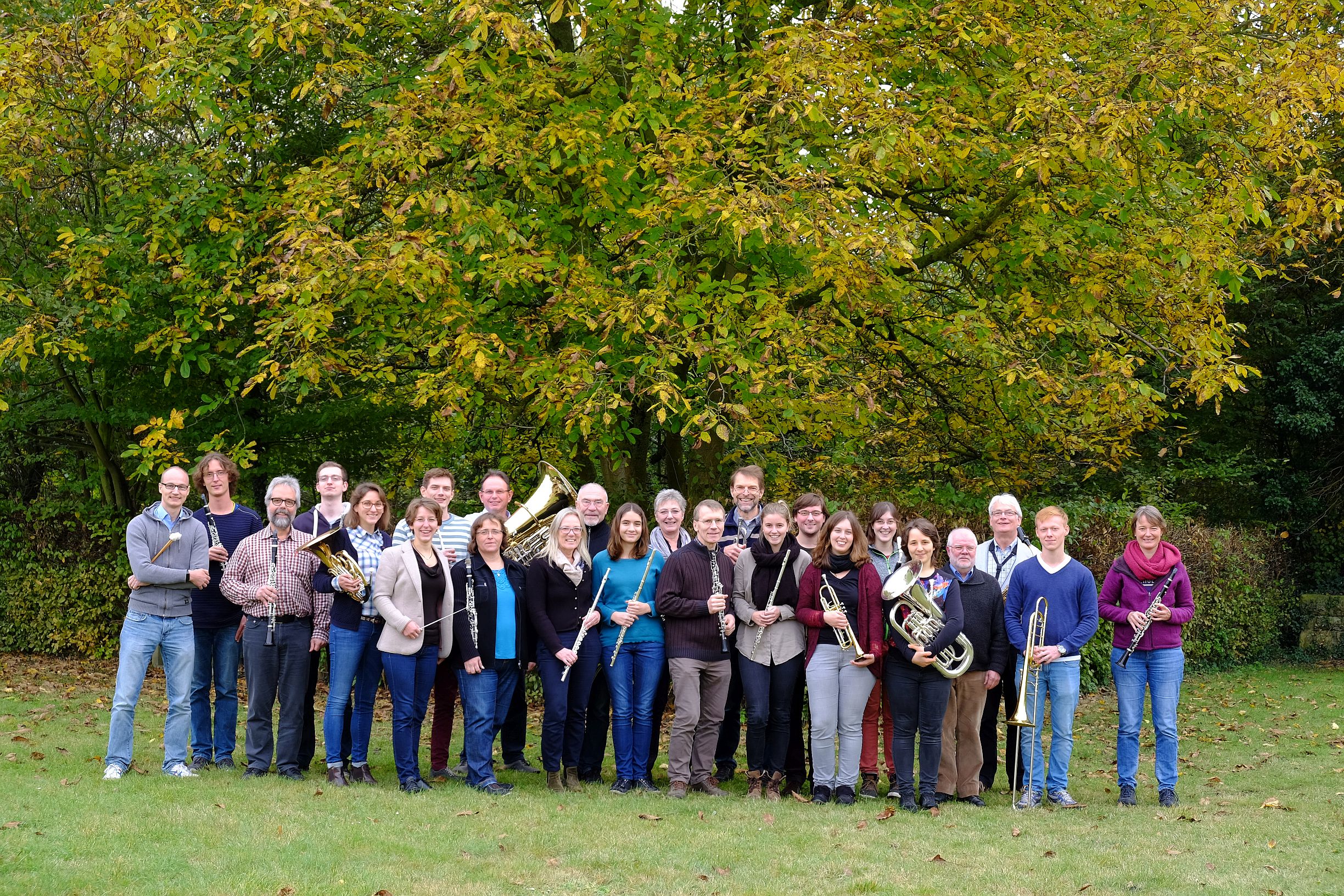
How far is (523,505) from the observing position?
8.63 meters

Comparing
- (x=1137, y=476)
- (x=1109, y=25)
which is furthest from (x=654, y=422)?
(x=1137, y=476)

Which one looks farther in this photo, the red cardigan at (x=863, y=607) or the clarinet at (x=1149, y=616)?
the clarinet at (x=1149, y=616)

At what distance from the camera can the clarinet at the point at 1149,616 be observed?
7652mm

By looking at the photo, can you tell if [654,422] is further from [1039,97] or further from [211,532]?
[211,532]

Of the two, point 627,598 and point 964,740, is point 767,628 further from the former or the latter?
point 964,740

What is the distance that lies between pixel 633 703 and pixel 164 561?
3.04 m

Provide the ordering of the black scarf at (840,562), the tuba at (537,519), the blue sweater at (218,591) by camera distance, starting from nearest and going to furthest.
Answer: the black scarf at (840,562) < the blue sweater at (218,591) < the tuba at (537,519)

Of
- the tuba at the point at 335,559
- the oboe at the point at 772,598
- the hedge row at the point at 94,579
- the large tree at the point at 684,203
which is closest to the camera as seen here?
the tuba at the point at 335,559

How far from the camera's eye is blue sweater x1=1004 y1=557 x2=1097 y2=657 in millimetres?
7555

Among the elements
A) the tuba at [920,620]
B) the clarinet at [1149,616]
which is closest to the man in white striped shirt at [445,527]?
the tuba at [920,620]

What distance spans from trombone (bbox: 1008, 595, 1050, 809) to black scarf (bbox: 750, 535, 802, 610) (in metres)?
1.46

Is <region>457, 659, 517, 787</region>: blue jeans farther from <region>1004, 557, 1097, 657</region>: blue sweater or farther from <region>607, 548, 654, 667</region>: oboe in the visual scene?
<region>1004, 557, 1097, 657</region>: blue sweater

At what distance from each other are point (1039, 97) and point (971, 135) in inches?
34.2

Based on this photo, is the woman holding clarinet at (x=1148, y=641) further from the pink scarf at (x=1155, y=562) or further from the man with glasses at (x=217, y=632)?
the man with glasses at (x=217, y=632)
